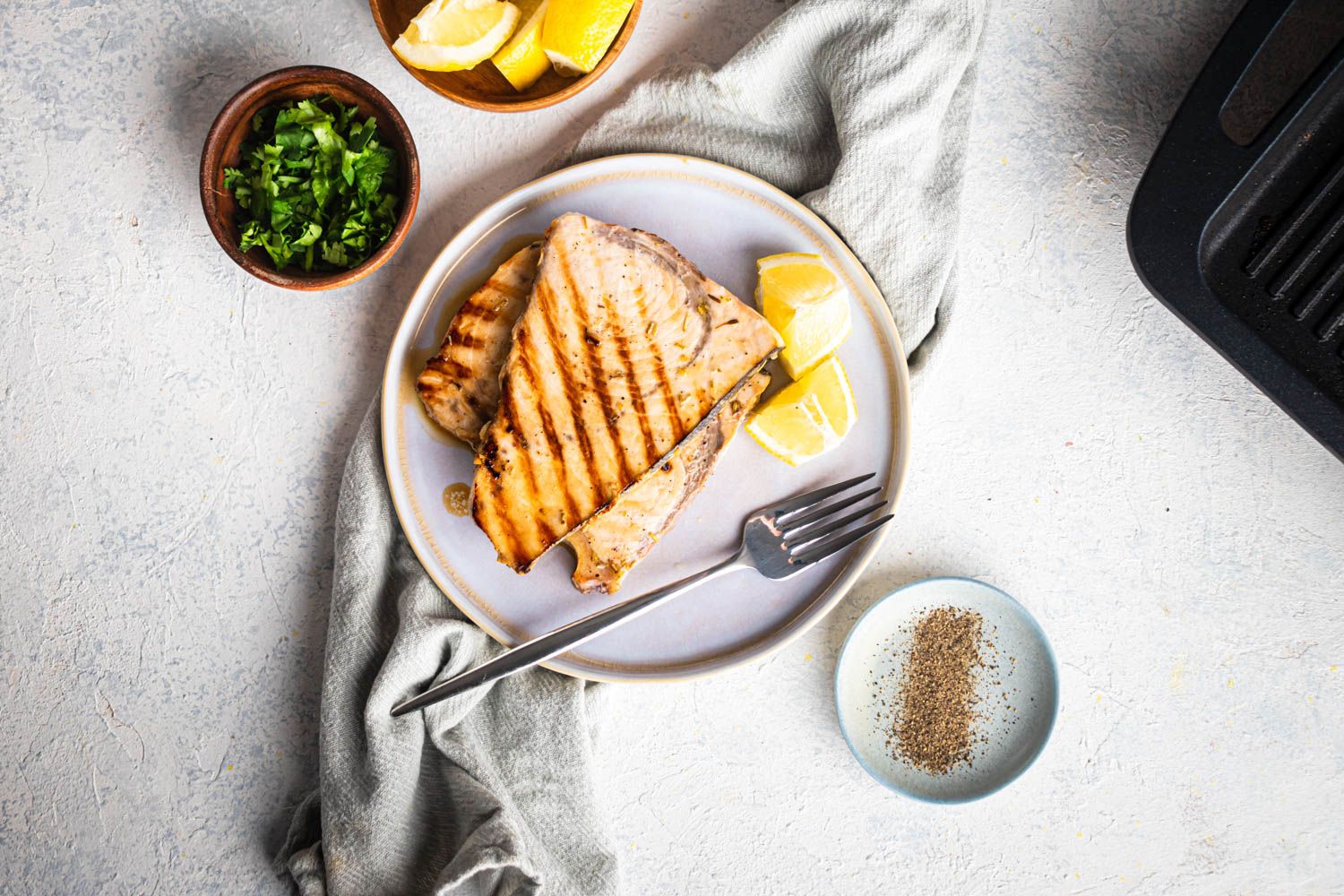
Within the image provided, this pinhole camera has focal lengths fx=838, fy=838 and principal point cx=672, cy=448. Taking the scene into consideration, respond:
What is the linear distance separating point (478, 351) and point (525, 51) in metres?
0.77

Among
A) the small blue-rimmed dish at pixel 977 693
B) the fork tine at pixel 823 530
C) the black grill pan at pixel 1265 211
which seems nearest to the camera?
the black grill pan at pixel 1265 211

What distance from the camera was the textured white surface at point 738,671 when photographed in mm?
2389

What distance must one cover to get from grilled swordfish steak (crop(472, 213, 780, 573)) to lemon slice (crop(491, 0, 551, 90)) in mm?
465

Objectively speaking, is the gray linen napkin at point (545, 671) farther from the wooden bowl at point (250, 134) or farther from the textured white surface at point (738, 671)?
the wooden bowl at point (250, 134)

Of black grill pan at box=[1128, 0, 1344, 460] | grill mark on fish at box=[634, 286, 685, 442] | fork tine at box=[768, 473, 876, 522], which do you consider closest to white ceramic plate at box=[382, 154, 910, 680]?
fork tine at box=[768, 473, 876, 522]

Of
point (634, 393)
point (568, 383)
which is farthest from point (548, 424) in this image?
point (634, 393)

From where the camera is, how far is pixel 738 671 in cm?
249

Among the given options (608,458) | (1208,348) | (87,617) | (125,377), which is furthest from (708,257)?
(87,617)

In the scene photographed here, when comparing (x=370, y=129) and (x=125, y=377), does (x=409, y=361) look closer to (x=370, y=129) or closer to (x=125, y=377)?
(x=370, y=129)

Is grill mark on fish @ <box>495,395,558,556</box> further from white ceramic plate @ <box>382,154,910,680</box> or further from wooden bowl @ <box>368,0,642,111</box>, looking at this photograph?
wooden bowl @ <box>368,0,642,111</box>

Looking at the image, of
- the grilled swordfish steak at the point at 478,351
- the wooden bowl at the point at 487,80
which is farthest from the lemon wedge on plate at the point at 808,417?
the wooden bowl at the point at 487,80

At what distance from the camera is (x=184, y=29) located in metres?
2.37

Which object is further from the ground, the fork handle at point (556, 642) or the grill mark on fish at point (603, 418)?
the grill mark on fish at point (603, 418)

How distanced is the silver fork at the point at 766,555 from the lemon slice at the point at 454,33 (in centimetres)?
138
